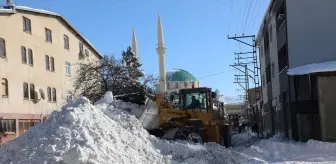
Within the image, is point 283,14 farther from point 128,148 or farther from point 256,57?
point 256,57

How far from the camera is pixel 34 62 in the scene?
3744 cm

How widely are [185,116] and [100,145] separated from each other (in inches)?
278

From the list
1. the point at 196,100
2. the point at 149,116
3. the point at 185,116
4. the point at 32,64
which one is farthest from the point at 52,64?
Answer: the point at 149,116

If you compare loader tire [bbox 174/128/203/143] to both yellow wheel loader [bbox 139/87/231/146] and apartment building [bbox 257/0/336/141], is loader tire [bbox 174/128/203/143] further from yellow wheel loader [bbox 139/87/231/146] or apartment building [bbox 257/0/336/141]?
apartment building [bbox 257/0/336/141]

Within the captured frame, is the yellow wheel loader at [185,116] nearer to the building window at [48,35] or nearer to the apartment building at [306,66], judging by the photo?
the apartment building at [306,66]

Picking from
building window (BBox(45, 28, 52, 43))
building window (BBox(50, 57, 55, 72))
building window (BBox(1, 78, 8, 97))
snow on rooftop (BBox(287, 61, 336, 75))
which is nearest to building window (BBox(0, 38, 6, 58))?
building window (BBox(1, 78, 8, 97))

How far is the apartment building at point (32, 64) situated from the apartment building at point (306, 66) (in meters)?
18.0

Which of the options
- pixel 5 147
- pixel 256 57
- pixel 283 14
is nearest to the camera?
pixel 5 147

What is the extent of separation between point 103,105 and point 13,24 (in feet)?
71.5

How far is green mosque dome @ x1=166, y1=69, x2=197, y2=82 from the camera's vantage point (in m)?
98.9

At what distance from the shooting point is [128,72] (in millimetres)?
39750

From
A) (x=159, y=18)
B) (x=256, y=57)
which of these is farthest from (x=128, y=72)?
(x=159, y=18)

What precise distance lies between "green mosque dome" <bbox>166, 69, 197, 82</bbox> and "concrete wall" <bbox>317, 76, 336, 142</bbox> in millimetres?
76456

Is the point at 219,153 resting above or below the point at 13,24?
below
